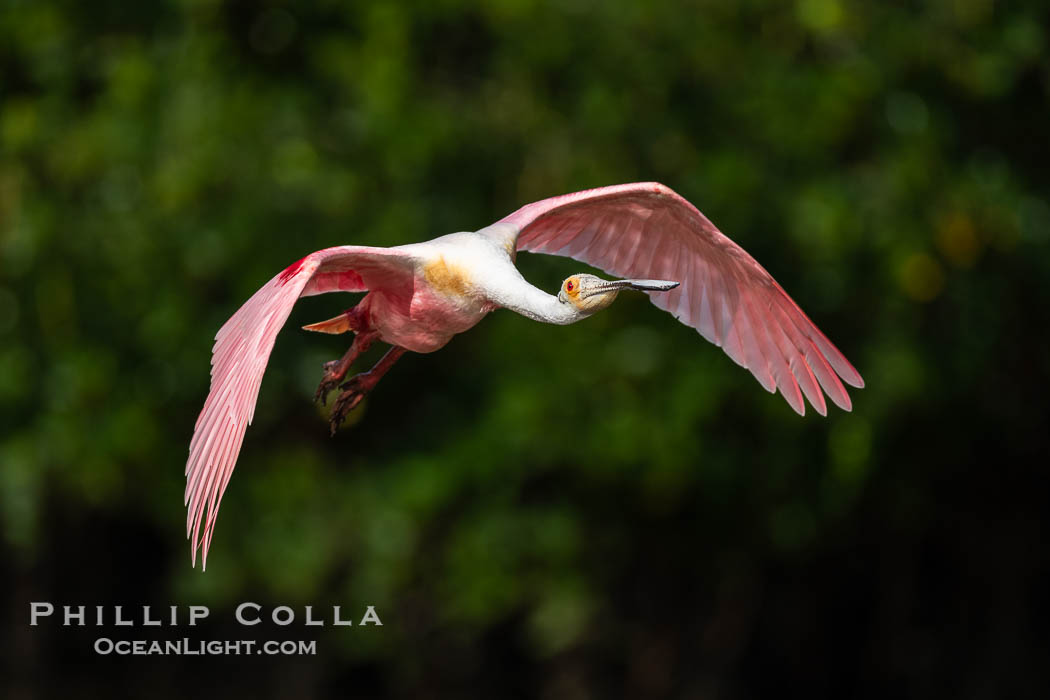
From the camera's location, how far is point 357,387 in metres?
4.74

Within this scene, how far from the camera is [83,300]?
9.22m

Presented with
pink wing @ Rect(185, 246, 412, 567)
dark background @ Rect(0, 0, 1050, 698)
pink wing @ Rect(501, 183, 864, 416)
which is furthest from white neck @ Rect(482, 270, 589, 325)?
dark background @ Rect(0, 0, 1050, 698)

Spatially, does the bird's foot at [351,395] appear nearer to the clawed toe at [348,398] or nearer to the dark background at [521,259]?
the clawed toe at [348,398]

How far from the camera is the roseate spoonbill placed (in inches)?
156

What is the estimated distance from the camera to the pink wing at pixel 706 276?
513 cm

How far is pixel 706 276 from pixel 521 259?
3.64m

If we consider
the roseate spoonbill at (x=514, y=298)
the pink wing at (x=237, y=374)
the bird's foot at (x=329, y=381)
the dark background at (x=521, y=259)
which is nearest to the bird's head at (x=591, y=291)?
the roseate spoonbill at (x=514, y=298)

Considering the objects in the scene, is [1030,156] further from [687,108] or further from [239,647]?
[239,647]

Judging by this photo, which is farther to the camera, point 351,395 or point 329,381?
point 351,395

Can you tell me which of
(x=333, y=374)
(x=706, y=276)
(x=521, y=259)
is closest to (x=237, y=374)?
(x=333, y=374)

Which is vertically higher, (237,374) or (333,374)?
(237,374)

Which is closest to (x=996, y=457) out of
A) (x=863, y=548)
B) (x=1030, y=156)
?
(x=863, y=548)

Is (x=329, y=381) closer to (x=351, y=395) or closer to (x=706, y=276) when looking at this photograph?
(x=351, y=395)

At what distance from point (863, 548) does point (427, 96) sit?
14.0 feet
